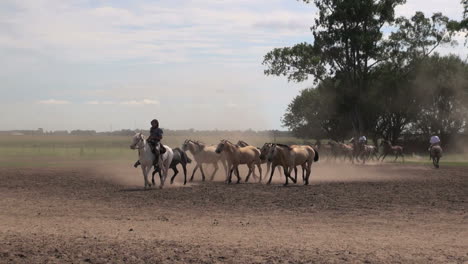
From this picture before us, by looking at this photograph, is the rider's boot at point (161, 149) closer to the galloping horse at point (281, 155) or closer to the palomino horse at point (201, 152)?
the palomino horse at point (201, 152)

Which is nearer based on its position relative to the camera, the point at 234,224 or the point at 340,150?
the point at 234,224

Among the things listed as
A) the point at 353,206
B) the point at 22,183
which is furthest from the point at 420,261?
the point at 22,183

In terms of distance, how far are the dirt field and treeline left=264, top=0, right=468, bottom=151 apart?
76.8ft

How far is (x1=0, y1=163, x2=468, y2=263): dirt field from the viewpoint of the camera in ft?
32.6

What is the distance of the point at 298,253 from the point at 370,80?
138ft

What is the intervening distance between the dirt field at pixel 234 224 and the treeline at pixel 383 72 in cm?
2341

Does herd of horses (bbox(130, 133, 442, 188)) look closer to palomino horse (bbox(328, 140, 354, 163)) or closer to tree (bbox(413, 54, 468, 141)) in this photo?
palomino horse (bbox(328, 140, 354, 163))

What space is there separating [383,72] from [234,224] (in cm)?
4113

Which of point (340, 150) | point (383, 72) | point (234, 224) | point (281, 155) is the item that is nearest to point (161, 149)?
point (281, 155)

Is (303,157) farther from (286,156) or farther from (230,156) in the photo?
(230,156)

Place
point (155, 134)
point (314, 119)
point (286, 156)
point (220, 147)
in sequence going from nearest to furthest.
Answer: point (155, 134)
point (286, 156)
point (220, 147)
point (314, 119)

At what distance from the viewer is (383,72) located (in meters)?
51.7

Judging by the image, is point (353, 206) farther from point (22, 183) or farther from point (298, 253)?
Answer: point (22, 183)

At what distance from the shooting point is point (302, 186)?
72.9ft
